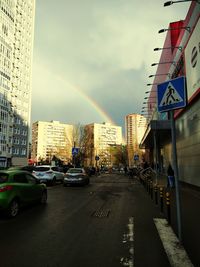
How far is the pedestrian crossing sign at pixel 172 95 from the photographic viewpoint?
5.82 meters

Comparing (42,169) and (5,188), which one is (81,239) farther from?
(42,169)

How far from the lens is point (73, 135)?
54.0 metres

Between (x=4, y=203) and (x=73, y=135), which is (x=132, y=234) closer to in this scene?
(x=4, y=203)

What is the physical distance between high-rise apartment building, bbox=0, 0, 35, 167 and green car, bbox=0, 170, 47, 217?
64378 mm

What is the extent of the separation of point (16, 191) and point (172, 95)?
5.94 meters

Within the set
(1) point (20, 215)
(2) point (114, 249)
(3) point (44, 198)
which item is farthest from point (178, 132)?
(2) point (114, 249)

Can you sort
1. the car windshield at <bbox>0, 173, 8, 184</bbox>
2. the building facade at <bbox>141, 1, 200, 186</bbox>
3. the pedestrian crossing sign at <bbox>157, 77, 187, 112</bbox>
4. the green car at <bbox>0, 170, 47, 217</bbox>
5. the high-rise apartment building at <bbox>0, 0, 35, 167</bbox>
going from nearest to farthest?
1. the pedestrian crossing sign at <bbox>157, 77, 187, 112</bbox>
2. the green car at <bbox>0, 170, 47, 217</bbox>
3. the car windshield at <bbox>0, 173, 8, 184</bbox>
4. the building facade at <bbox>141, 1, 200, 186</bbox>
5. the high-rise apartment building at <bbox>0, 0, 35, 167</bbox>

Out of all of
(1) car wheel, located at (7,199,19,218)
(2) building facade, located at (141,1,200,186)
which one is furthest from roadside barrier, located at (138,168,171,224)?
(1) car wheel, located at (7,199,19,218)

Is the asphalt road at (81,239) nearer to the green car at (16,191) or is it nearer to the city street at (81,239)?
the city street at (81,239)

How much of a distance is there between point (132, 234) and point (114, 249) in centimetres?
128

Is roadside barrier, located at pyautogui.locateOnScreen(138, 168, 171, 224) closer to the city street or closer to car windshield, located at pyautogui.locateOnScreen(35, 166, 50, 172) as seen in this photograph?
the city street

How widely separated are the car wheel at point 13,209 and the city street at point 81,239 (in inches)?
7.7

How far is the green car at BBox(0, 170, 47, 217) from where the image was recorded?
26.7 ft

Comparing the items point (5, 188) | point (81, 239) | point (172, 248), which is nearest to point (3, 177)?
point (5, 188)
